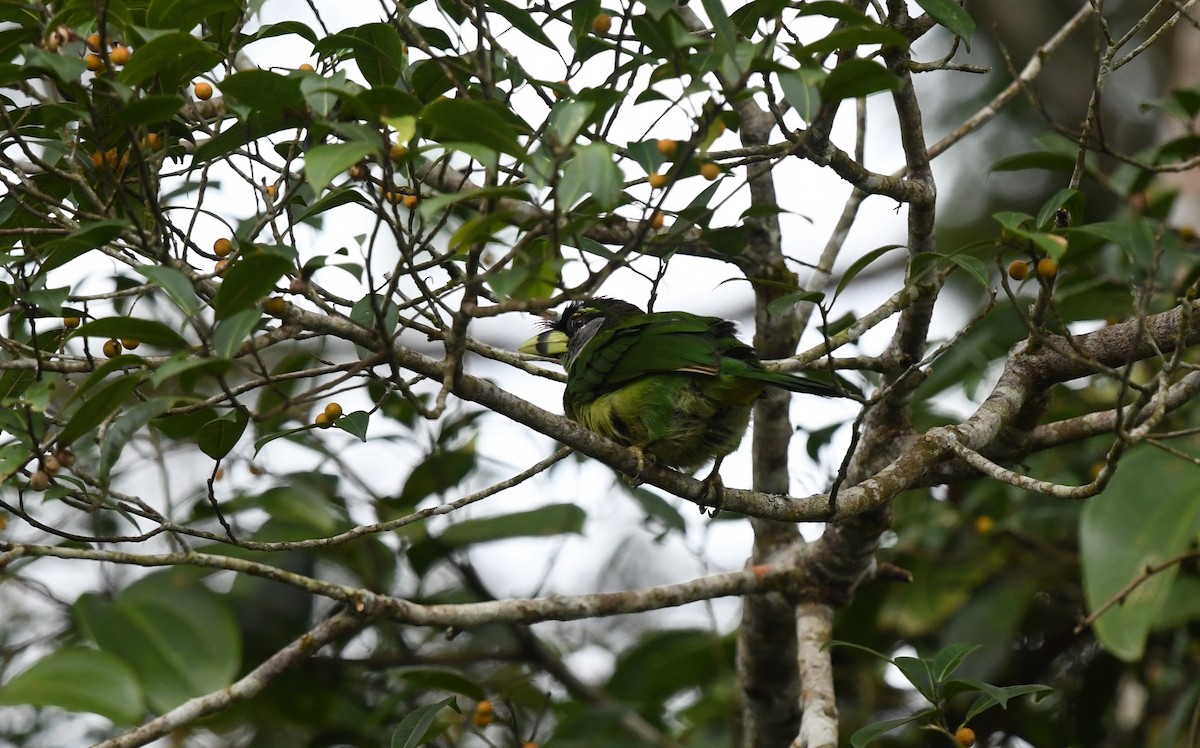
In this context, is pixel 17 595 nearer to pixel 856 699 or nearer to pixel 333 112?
pixel 856 699

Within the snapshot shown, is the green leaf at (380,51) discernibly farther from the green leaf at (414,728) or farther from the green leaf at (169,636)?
the green leaf at (169,636)

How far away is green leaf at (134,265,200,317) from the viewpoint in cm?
175

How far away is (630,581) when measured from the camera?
645 centimetres

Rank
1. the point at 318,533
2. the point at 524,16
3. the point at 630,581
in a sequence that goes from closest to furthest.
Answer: the point at 524,16 → the point at 318,533 → the point at 630,581

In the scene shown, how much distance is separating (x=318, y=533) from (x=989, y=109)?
2.33 meters

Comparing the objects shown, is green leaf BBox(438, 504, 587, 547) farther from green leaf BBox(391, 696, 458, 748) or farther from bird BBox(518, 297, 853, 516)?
green leaf BBox(391, 696, 458, 748)

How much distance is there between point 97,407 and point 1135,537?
2.19m

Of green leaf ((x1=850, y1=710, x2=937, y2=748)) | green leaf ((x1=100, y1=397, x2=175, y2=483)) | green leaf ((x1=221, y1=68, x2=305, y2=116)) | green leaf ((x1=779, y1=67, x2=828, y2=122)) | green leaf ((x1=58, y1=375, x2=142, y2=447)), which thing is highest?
green leaf ((x1=221, y1=68, x2=305, y2=116))

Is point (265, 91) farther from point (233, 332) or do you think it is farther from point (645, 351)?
point (645, 351)

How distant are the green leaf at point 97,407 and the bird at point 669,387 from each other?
4.57 feet

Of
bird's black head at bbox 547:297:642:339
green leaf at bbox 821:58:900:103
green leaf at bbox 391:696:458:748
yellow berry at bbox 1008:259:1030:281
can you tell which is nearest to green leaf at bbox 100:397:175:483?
green leaf at bbox 391:696:458:748

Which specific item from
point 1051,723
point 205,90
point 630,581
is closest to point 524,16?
point 205,90

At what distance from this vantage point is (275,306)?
78.2 inches

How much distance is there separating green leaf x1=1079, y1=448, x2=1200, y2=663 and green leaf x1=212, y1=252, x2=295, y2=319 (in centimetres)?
185
